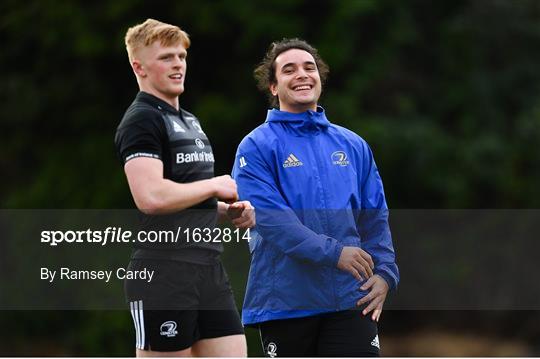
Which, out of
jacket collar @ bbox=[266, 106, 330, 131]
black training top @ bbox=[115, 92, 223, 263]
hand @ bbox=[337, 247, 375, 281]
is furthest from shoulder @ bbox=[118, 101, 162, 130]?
hand @ bbox=[337, 247, 375, 281]

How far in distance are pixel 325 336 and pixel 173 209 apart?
36.4 inches

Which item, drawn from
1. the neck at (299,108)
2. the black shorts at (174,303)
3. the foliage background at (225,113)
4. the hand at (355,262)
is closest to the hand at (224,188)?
the black shorts at (174,303)

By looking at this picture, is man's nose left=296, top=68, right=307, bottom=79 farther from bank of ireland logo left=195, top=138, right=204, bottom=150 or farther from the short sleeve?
the short sleeve

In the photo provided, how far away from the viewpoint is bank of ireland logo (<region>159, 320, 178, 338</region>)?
4246 millimetres

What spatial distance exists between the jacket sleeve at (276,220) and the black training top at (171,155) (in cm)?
31

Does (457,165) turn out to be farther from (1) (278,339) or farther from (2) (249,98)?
(1) (278,339)

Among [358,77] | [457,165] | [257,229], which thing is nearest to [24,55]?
[358,77]

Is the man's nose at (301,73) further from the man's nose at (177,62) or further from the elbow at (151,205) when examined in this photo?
the elbow at (151,205)

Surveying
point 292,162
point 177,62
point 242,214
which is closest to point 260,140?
point 292,162

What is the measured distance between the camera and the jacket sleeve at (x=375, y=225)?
4699 mm

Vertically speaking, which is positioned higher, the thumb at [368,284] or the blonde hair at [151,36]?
the blonde hair at [151,36]

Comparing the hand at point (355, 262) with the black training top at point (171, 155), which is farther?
the hand at point (355, 262)

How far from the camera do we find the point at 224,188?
4082 mm

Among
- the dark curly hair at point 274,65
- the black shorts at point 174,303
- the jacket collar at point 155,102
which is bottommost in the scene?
the black shorts at point 174,303
